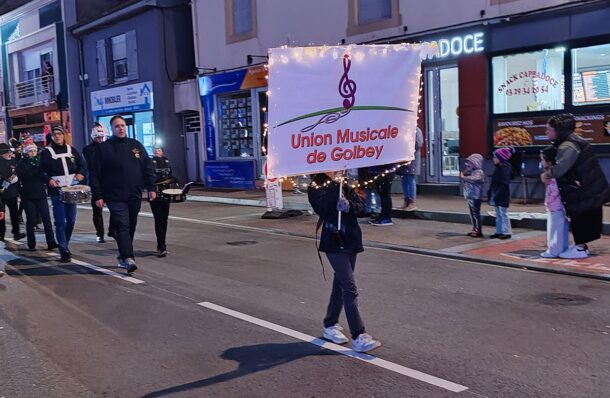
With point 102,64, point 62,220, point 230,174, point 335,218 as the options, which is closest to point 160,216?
point 62,220

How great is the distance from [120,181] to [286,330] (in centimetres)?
349

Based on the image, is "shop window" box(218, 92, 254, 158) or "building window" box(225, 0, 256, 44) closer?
"building window" box(225, 0, 256, 44)

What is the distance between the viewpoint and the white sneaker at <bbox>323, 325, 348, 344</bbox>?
5273mm

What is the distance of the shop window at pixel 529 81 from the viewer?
1345 centimetres

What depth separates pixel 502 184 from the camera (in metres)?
9.80

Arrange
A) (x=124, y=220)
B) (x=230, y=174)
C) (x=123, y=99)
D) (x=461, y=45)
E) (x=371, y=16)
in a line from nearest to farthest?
(x=124, y=220)
(x=461, y=45)
(x=371, y=16)
(x=230, y=174)
(x=123, y=99)

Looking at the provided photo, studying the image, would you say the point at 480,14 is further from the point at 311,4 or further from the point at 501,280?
the point at 501,280

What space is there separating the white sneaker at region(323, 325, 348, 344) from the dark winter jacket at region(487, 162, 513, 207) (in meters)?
5.27

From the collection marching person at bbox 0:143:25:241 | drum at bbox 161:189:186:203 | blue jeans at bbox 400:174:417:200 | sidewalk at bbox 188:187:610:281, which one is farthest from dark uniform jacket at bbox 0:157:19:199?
blue jeans at bbox 400:174:417:200

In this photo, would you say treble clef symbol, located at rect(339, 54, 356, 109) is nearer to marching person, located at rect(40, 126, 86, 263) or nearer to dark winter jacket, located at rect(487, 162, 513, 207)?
dark winter jacket, located at rect(487, 162, 513, 207)

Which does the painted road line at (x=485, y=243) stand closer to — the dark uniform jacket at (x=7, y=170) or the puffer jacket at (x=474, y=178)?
the puffer jacket at (x=474, y=178)

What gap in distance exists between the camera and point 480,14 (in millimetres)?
14383

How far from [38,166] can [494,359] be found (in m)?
7.59

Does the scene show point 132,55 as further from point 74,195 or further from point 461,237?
point 461,237
